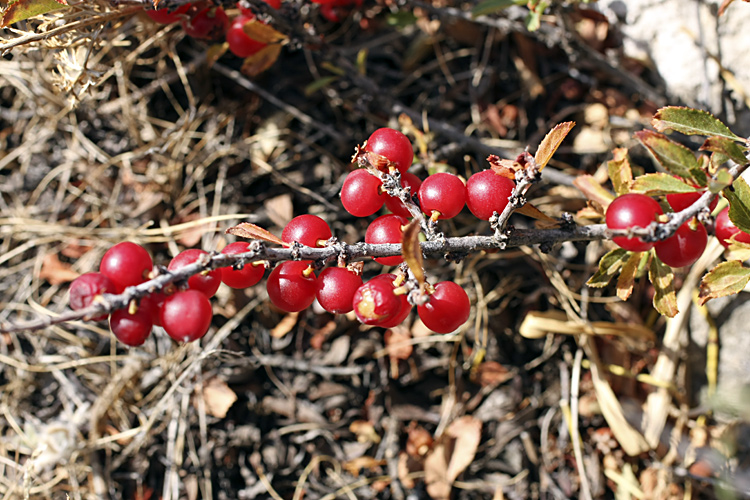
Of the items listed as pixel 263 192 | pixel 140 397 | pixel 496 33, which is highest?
pixel 496 33

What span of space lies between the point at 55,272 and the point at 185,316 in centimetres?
210

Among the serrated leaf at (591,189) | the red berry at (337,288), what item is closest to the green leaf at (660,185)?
the serrated leaf at (591,189)

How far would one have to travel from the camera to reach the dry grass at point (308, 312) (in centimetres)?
270

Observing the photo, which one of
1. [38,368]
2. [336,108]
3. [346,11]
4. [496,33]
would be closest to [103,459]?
[38,368]

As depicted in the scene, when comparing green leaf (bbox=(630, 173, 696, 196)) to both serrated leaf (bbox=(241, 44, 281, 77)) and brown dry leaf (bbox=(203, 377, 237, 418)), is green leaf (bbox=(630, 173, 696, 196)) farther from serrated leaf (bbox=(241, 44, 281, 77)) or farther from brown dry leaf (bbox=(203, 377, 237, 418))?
brown dry leaf (bbox=(203, 377, 237, 418))

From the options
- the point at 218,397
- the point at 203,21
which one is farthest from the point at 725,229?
the point at 218,397

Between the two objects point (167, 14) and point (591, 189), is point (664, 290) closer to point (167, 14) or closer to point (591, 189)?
point (591, 189)

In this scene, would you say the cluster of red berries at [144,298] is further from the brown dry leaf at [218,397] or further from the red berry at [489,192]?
the brown dry leaf at [218,397]

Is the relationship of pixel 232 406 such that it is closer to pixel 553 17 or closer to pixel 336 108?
pixel 336 108

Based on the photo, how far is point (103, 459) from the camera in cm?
277

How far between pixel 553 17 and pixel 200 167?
6.74 ft

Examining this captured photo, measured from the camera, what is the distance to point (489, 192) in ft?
5.15

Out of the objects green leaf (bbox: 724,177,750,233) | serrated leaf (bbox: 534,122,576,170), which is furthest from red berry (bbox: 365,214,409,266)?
green leaf (bbox: 724,177,750,233)

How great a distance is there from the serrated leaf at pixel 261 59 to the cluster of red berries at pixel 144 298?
1.26 m
